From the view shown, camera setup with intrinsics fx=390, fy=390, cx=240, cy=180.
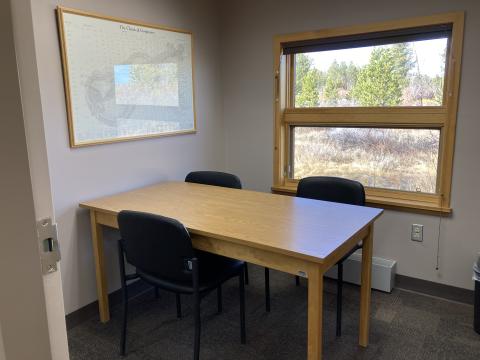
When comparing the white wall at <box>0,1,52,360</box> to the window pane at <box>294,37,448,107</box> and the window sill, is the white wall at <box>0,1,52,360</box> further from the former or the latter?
the window pane at <box>294,37,448,107</box>

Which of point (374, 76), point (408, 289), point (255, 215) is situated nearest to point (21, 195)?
point (255, 215)

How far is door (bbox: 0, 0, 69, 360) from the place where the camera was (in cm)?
65

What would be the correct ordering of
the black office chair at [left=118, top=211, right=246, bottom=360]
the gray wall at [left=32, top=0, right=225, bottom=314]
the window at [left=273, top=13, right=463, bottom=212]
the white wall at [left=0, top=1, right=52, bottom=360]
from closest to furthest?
the white wall at [left=0, top=1, right=52, bottom=360] → the black office chair at [left=118, top=211, right=246, bottom=360] → the gray wall at [left=32, top=0, right=225, bottom=314] → the window at [left=273, top=13, right=463, bottom=212]

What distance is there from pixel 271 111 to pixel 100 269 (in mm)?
1849

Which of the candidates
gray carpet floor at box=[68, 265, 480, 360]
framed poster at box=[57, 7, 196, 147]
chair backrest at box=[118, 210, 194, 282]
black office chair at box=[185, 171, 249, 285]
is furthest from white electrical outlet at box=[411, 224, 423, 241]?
framed poster at box=[57, 7, 196, 147]

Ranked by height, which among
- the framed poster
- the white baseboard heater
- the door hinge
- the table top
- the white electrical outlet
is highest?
the framed poster

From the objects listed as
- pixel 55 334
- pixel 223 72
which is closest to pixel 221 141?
pixel 223 72

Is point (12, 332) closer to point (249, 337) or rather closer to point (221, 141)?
point (249, 337)

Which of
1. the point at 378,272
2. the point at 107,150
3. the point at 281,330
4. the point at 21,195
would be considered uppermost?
the point at 21,195

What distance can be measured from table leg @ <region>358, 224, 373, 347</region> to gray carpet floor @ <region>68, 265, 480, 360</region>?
84 mm

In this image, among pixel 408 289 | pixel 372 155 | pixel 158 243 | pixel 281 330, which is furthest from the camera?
pixel 372 155

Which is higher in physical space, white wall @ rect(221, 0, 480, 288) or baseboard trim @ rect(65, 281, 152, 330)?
white wall @ rect(221, 0, 480, 288)

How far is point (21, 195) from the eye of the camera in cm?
69

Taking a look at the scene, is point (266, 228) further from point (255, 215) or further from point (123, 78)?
point (123, 78)
